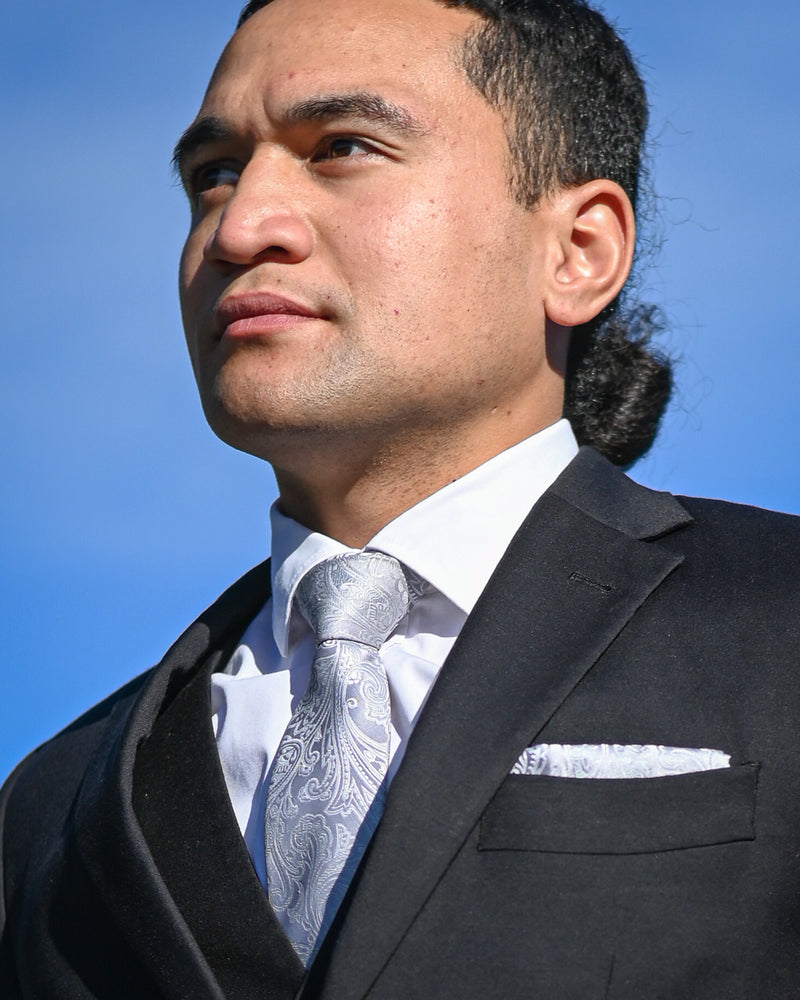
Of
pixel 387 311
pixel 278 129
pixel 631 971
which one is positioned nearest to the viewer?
pixel 631 971

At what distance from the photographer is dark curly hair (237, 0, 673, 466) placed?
3219mm

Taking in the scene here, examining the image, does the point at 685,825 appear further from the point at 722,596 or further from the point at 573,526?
the point at 573,526

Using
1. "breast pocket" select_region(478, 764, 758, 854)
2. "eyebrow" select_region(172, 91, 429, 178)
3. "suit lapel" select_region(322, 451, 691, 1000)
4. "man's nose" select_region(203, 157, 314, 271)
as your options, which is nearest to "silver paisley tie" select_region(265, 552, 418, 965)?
"suit lapel" select_region(322, 451, 691, 1000)

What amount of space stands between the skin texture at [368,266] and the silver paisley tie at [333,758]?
339mm

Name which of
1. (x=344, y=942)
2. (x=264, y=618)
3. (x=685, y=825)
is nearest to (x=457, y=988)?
(x=344, y=942)

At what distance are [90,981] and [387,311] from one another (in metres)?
1.53

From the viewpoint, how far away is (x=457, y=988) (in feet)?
7.02

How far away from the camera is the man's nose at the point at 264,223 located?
2879mm

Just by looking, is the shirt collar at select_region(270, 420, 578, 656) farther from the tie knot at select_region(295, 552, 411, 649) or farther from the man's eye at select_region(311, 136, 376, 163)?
the man's eye at select_region(311, 136, 376, 163)

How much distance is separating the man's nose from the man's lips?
3.8 inches

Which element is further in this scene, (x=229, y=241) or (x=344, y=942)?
(x=229, y=241)

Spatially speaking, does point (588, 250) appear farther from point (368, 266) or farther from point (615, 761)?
point (615, 761)

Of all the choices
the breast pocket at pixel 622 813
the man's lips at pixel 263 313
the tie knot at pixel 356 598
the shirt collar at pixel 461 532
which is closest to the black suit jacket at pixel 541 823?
the breast pocket at pixel 622 813

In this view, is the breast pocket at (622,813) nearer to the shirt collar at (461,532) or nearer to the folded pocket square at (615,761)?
the folded pocket square at (615,761)
